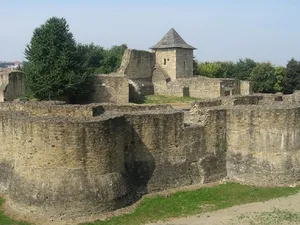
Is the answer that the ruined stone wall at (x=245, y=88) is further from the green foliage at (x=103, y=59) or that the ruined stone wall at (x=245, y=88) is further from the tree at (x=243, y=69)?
the tree at (x=243, y=69)

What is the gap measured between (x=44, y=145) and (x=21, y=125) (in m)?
1.22

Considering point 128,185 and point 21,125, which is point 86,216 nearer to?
point 128,185

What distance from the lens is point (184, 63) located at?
46.2 m

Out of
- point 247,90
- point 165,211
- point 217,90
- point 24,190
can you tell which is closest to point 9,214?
point 24,190

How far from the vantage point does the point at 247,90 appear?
41.4 m

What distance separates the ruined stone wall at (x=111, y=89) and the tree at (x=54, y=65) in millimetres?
1159

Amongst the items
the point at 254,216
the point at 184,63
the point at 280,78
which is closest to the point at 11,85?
the point at 184,63

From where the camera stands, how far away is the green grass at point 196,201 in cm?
1608

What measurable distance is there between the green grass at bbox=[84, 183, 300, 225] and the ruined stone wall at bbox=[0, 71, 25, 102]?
70.1 feet

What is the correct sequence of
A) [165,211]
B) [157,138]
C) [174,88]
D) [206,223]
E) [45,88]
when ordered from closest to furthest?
[206,223] < [165,211] < [157,138] < [45,88] < [174,88]

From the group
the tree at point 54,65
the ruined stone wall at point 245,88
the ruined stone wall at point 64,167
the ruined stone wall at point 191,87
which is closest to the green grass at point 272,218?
the ruined stone wall at point 64,167

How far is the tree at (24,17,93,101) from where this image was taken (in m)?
34.4

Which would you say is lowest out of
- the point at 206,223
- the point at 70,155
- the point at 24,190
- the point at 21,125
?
the point at 206,223

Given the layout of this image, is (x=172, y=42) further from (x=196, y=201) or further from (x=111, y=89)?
(x=196, y=201)
